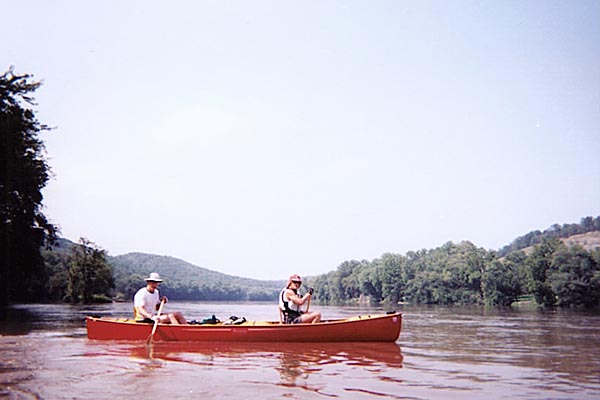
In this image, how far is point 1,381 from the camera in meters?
7.70

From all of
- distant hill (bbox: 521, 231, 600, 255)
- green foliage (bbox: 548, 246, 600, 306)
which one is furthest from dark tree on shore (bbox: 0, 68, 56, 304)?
distant hill (bbox: 521, 231, 600, 255)

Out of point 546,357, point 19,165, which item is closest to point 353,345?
point 546,357

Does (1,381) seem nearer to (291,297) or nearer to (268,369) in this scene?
(268,369)

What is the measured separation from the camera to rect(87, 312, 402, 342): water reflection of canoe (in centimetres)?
1349

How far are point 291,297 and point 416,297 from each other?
3773 inches

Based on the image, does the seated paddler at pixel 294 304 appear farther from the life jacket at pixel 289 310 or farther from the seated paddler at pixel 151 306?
the seated paddler at pixel 151 306

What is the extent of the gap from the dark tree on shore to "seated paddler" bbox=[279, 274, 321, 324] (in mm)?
17286

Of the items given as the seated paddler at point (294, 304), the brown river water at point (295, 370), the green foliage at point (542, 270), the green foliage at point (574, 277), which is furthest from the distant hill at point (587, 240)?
the brown river water at point (295, 370)

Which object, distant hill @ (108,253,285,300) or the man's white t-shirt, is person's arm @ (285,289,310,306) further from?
distant hill @ (108,253,285,300)

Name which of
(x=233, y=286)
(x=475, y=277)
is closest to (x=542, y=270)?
(x=475, y=277)

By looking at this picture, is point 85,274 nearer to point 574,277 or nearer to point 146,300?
point 146,300

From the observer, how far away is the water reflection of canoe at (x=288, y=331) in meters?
13.5

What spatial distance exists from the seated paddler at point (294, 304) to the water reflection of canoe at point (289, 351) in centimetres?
69

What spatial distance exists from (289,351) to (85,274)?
59073mm
